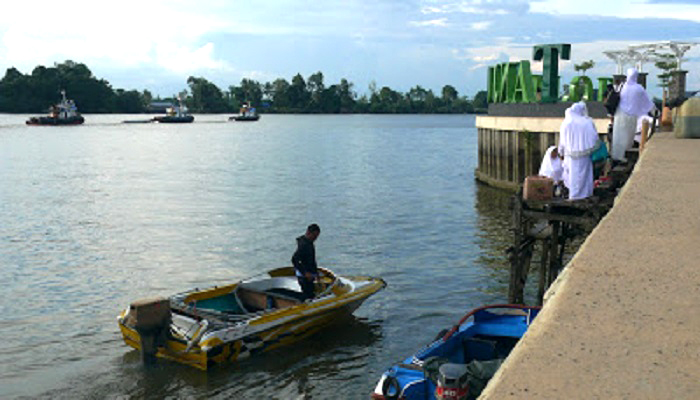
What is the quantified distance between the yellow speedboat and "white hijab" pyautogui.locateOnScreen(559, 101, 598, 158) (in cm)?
538

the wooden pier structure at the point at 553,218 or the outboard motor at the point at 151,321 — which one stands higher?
the wooden pier structure at the point at 553,218

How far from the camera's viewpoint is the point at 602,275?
6.62m

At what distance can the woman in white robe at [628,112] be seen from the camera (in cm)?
1546

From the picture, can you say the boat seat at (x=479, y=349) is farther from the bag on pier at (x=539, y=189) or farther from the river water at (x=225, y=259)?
the bag on pier at (x=539, y=189)

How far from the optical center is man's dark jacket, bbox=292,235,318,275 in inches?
576

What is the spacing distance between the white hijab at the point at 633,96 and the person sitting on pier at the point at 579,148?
268cm

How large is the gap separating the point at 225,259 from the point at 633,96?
1338cm

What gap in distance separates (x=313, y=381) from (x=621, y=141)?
29.4ft

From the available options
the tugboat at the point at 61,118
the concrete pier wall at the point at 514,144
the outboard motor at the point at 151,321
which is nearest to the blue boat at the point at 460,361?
the outboard motor at the point at 151,321

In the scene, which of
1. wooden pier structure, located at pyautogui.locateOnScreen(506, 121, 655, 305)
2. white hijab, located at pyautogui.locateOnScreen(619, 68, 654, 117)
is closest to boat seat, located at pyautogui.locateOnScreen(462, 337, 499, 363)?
wooden pier structure, located at pyautogui.locateOnScreen(506, 121, 655, 305)

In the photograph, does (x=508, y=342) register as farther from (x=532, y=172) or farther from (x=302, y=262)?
(x=532, y=172)

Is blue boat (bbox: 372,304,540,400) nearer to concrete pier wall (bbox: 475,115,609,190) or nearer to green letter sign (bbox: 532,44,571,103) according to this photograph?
concrete pier wall (bbox: 475,115,609,190)

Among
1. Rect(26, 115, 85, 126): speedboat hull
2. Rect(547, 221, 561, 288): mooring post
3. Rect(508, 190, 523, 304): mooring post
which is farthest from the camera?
Rect(26, 115, 85, 126): speedboat hull

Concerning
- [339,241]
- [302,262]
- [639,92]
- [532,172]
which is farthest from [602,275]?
[532,172]
